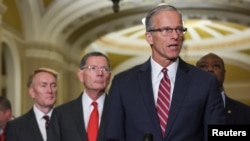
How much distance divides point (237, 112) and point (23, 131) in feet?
4.89

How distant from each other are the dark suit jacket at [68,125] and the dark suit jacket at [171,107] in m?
0.88

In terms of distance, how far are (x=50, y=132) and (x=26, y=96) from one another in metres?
9.96

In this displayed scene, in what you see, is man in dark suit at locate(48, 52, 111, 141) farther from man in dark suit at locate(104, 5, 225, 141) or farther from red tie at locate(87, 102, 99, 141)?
man in dark suit at locate(104, 5, 225, 141)

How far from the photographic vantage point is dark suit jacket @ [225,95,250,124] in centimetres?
397

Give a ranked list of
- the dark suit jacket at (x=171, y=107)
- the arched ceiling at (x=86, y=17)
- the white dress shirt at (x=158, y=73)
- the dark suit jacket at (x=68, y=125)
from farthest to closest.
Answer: the arched ceiling at (x=86, y=17), the dark suit jacket at (x=68, y=125), the white dress shirt at (x=158, y=73), the dark suit jacket at (x=171, y=107)

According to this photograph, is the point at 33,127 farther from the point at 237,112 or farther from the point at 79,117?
the point at 237,112

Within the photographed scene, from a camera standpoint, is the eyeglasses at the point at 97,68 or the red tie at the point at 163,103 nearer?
the red tie at the point at 163,103

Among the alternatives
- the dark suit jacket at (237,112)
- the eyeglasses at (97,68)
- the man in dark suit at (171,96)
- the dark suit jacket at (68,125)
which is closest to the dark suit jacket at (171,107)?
the man in dark suit at (171,96)

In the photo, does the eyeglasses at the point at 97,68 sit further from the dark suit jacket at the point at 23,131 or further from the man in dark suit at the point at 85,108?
the dark suit jacket at the point at 23,131

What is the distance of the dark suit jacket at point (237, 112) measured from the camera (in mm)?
3970

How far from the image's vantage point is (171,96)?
2488mm

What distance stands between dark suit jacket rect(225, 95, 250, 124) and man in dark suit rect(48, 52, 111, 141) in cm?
93

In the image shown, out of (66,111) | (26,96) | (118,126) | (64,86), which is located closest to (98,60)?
(66,111)

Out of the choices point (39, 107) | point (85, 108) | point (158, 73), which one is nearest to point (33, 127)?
point (39, 107)
